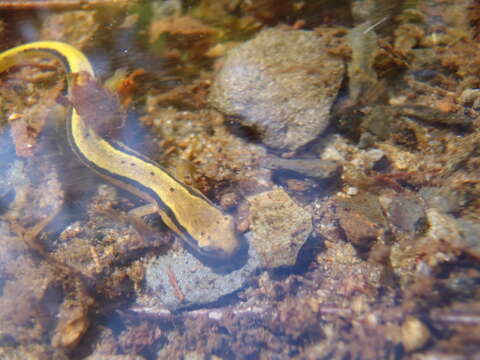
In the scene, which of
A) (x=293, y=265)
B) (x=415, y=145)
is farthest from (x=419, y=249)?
(x=415, y=145)

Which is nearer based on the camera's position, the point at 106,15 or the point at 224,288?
the point at 224,288

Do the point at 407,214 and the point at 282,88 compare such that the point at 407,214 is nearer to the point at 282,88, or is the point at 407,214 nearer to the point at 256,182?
the point at 256,182

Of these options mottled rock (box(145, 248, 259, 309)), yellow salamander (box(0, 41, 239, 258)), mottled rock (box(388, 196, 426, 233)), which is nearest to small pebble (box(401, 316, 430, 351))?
mottled rock (box(388, 196, 426, 233))

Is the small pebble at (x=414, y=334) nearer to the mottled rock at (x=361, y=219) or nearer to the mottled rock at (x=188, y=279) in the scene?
the mottled rock at (x=361, y=219)

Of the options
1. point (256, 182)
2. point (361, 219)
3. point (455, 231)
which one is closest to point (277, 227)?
point (256, 182)

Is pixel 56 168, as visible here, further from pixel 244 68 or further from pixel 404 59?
pixel 404 59


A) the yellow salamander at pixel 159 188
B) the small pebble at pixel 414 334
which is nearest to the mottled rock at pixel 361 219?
the small pebble at pixel 414 334
